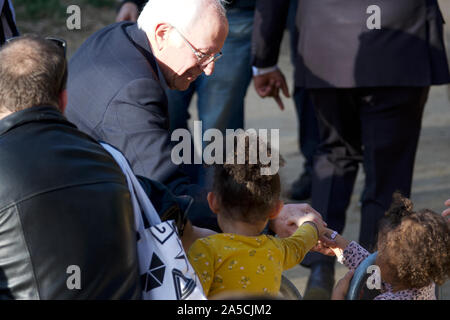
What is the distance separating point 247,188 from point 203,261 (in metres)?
0.24

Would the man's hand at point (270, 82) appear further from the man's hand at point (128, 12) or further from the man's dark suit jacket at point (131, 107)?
the man's dark suit jacket at point (131, 107)

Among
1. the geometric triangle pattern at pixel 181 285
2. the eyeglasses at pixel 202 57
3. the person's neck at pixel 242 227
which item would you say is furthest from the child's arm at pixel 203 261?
the eyeglasses at pixel 202 57

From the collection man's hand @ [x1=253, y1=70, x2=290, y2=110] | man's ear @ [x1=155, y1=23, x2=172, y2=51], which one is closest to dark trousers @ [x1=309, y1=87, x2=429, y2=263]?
man's hand @ [x1=253, y1=70, x2=290, y2=110]

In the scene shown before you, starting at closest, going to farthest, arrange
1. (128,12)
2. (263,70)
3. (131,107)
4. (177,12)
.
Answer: (131,107)
(177,12)
(263,70)
(128,12)

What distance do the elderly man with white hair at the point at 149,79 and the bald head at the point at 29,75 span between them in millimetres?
772

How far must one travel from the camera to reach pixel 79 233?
1.82 meters

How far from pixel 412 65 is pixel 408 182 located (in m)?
0.57

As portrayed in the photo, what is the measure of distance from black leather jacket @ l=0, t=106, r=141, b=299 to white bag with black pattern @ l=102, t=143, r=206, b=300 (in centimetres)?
6

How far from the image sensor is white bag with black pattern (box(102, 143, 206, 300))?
1941 millimetres

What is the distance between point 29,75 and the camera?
188 centimetres

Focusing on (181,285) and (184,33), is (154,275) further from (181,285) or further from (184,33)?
(184,33)

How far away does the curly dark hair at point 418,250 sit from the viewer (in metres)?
2.32

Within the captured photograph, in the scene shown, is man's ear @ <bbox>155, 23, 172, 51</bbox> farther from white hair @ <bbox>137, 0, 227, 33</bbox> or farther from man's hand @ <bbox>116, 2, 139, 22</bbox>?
man's hand @ <bbox>116, 2, 139, 22</bbox>

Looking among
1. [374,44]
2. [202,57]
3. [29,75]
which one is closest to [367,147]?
[374,44]
